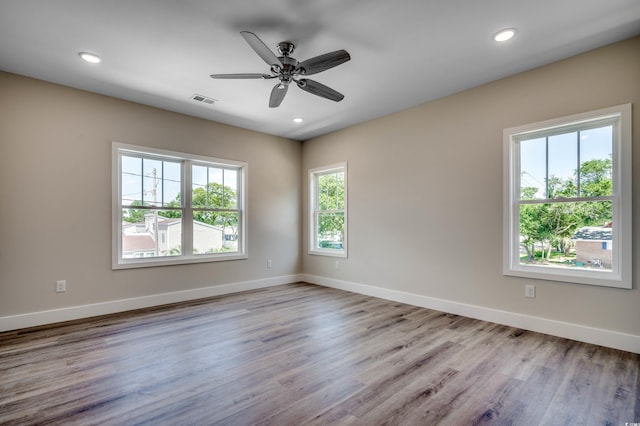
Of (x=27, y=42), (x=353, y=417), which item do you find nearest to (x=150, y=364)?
(x=353, y=417)

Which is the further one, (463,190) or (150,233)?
(150,233)

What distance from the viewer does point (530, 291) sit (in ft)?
10.8

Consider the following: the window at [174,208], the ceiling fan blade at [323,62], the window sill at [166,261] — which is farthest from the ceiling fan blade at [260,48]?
the window sill at [166,261]

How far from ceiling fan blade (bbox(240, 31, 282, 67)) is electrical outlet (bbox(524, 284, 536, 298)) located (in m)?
3.38

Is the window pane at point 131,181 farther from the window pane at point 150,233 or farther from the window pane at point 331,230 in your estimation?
the window pane at point 331,230

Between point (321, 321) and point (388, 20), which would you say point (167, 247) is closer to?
point (321, 321)

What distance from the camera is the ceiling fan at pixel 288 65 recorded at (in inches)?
95.6

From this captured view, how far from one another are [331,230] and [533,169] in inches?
128

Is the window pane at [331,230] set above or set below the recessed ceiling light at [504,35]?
below

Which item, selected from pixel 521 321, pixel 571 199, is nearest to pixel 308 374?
pixel 521 321

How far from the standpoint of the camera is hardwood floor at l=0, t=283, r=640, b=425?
1.90 meters

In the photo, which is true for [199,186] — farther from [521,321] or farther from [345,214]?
[521,321]

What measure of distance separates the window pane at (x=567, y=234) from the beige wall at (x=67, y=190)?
4.35 meters

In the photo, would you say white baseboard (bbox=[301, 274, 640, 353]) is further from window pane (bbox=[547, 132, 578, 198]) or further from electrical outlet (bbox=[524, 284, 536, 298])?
window pane (bbox=[547, 132, 578, 198])
